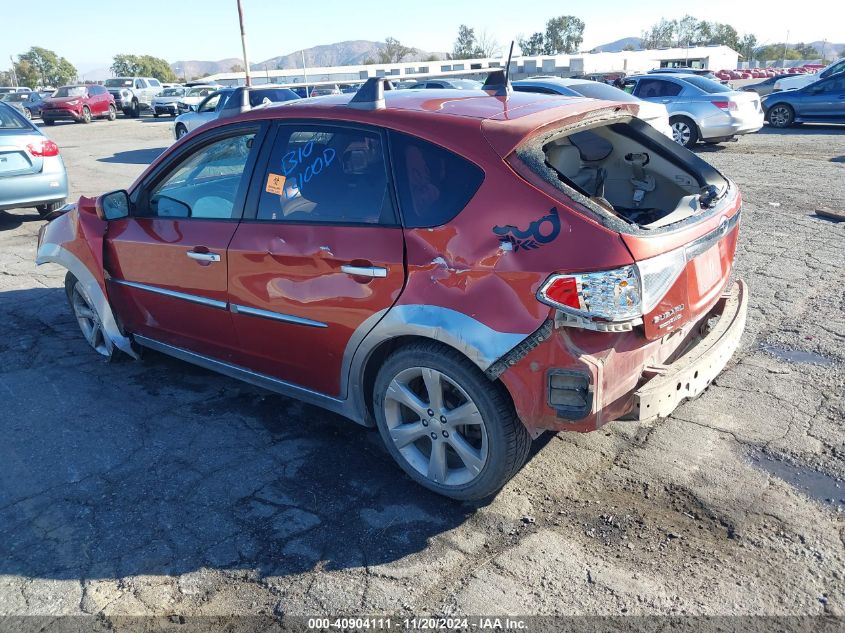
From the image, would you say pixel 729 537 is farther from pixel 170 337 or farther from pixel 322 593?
pixel 170 337

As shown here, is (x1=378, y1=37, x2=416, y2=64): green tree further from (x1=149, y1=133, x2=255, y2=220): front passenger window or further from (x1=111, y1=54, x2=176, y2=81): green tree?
(x1=149, y1=133, x2=255, y2=220): front passenger window

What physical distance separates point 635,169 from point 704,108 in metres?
11.5

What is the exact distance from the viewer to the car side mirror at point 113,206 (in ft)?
13.9

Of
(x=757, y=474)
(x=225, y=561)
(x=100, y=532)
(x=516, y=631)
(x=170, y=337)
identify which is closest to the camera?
(x=516, y=631)

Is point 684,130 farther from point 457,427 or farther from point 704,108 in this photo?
point 457,427

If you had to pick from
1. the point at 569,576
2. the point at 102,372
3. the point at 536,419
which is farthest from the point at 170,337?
the point at 569,576

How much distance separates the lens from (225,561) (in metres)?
2.94

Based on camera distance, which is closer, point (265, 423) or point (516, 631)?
point (516, 631)

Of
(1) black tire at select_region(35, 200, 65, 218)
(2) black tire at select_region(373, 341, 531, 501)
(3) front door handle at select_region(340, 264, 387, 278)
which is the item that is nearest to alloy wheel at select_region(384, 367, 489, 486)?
(2) black tire at select_region(373, 341, 531, 501)

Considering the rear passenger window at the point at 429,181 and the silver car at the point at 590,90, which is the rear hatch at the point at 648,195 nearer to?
the rear passenger window at the point at 429,181

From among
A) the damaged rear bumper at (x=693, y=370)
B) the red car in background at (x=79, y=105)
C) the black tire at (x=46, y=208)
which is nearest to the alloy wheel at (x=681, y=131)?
the black tire at (x=46, y=208)

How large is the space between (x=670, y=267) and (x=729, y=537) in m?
1.21

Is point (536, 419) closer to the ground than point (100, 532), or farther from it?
farther from it

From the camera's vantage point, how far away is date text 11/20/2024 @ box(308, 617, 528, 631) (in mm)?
2555
